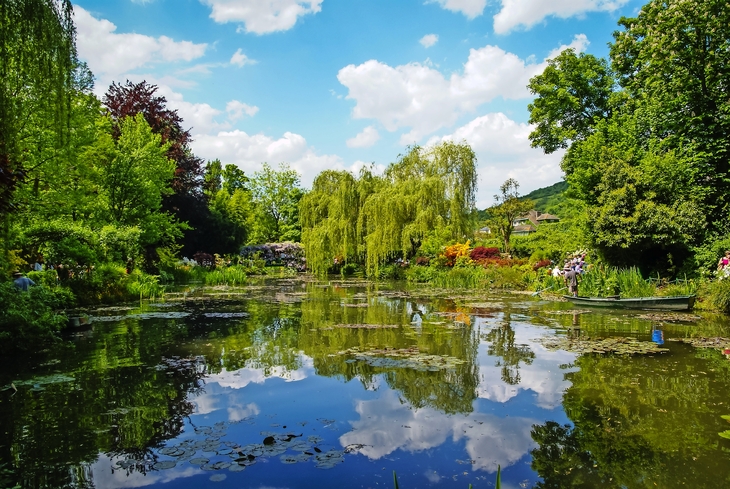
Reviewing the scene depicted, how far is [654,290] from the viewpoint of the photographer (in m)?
14.7

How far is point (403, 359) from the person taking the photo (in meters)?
7.98

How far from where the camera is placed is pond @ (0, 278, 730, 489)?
13.4 ft

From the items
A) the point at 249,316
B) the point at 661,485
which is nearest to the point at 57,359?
the point at 249,316

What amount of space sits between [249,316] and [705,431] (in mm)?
10951

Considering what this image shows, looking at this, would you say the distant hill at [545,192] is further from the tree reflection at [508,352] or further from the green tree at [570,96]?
the tree reflection at [508,352]

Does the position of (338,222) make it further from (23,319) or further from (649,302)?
(23,319)

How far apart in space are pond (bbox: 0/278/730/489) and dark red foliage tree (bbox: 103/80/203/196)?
19524 millimetres

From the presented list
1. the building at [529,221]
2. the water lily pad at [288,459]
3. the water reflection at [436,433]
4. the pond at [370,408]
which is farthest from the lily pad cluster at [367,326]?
the building at [529,221]

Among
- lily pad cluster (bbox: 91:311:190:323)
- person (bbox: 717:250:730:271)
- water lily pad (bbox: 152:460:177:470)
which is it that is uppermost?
person (bbox: 717:250:730:271)

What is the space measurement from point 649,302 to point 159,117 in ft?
85.1

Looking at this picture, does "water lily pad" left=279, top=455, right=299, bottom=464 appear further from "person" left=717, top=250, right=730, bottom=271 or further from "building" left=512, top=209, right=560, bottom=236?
"building" left=512, top=209, right=560, bottom=236

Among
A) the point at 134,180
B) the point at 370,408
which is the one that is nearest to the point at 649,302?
the point at 370,408

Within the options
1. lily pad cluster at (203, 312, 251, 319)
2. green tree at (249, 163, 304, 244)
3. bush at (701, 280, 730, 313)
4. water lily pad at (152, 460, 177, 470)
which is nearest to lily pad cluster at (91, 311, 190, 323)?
lily pad cluster at (203, 312, 251, 319)

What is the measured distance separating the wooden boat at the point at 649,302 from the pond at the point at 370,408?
2.32 m
